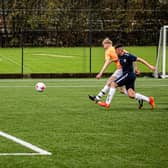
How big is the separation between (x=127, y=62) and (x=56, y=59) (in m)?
32.8

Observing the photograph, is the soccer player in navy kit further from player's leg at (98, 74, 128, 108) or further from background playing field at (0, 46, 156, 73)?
background playing field at (0, 46, 156, 73)

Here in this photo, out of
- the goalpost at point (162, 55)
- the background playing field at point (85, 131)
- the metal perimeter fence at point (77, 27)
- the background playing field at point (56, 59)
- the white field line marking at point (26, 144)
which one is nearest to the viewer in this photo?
the background playing field at point (85, 131)

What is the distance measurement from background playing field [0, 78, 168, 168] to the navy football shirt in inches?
37.1

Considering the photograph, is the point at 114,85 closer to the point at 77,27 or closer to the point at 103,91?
the point at 103,91

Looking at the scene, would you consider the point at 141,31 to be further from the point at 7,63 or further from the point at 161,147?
the point at 161,147

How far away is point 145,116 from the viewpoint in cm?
1540

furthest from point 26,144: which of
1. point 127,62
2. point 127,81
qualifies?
point 127,81

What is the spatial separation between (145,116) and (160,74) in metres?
19.5

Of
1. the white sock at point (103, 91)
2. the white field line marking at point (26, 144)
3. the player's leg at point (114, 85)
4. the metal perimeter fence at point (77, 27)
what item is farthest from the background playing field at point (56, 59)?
the white field line marking at point (26, 144)

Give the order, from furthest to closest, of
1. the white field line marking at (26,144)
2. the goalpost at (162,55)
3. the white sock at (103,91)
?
the goalpost at (162,55), the white sock at (103,91), the white field line marking at (26,144)

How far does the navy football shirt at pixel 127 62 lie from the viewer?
17047 mm

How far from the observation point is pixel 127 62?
17266 millimetres

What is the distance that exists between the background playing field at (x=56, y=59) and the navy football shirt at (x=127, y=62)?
27983 millimetres

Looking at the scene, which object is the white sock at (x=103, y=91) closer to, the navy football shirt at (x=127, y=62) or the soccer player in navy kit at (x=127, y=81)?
the soccer player in navy kit at (x=127, y=81)
